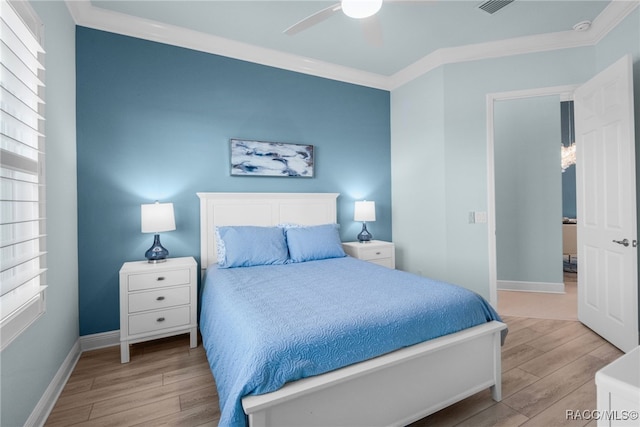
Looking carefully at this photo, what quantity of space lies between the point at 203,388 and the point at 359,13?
2644mm

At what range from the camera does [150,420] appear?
5.72ft

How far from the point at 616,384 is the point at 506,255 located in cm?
421

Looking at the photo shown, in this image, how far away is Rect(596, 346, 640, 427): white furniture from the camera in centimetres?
65

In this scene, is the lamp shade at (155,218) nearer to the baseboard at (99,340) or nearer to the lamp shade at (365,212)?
the baseboard at (99,340)

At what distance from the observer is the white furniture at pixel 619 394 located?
0.65 meters

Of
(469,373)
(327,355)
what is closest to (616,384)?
(327,355)

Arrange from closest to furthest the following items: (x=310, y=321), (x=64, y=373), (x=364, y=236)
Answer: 1. (x=310, y=321)
2. (x=64, y=373)
3. (x=364, y=236)

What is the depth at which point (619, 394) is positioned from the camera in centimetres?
68

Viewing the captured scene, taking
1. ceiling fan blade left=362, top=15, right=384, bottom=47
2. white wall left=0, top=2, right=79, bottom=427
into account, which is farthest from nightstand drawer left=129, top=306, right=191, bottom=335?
ceiling fan blade left=362, top=15, right=384, bottom=47

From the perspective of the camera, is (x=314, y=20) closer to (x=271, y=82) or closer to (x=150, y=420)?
(x=271, y=82)

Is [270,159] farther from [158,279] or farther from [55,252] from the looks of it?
[55,252]

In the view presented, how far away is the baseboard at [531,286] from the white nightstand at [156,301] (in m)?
4.07

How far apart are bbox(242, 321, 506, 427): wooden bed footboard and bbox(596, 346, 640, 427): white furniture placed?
2.85 ft

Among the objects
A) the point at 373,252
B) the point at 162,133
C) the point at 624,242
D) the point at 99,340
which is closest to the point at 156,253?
the point at 99,340
